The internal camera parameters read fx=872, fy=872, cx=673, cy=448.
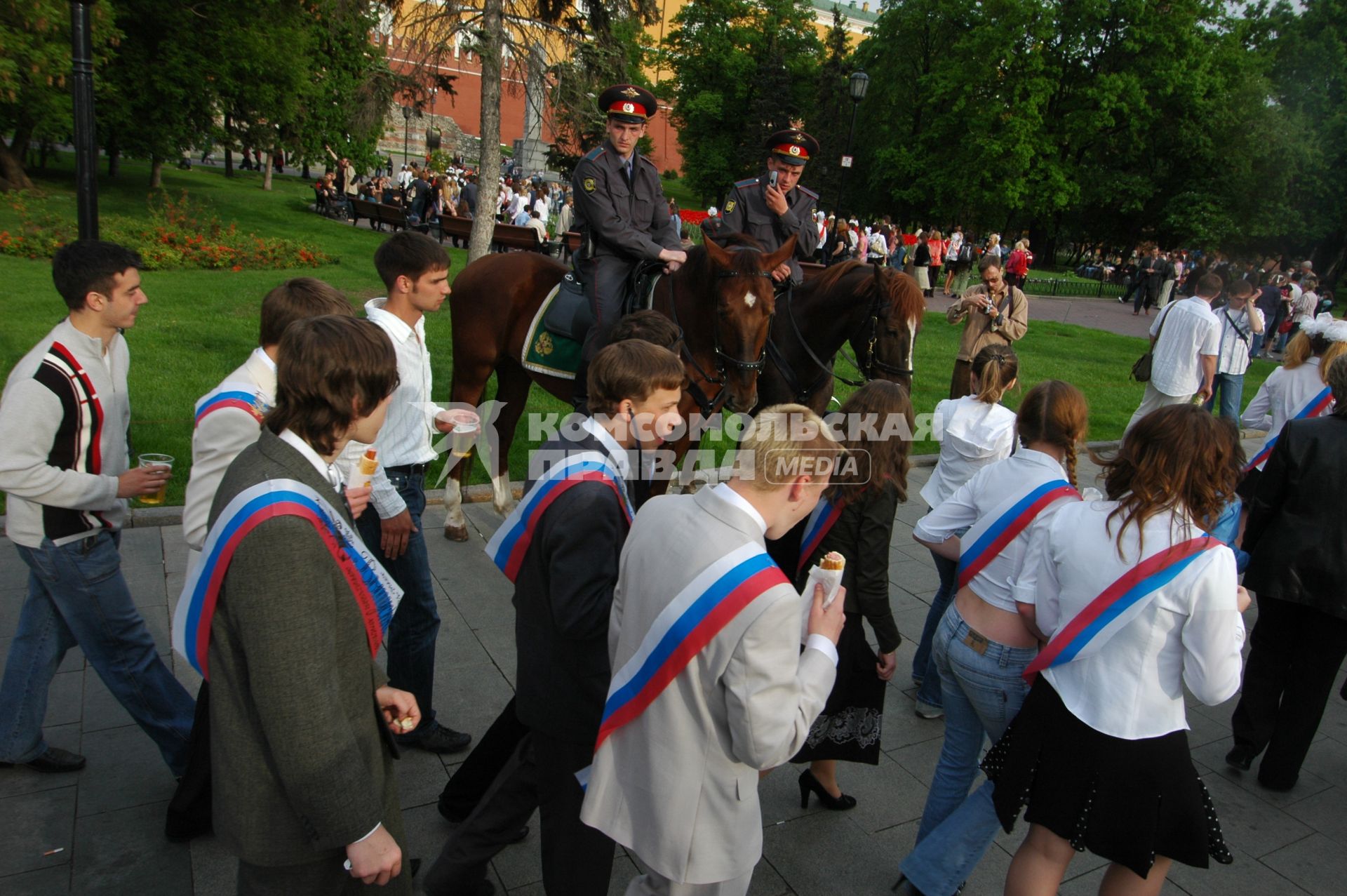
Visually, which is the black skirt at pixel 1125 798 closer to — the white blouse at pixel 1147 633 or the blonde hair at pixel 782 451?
the white blouse at pixel 1147 633

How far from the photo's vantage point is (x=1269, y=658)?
4.23 meters

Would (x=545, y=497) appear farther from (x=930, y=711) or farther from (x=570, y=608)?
(x=930, y=711)

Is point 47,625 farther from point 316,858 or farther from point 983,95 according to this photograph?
point 983,95

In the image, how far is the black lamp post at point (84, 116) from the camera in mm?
4570

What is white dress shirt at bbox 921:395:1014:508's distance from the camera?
4422 millimetres

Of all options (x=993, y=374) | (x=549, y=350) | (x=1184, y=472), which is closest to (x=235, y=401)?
(x=1184, y=472)

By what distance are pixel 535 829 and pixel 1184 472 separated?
271 cm

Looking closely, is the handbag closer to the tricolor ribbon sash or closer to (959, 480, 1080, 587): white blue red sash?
(959, 480, 1080, 587): white blue red sash

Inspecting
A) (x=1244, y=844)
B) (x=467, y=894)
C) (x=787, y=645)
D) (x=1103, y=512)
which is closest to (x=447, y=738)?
(x=467, y=894)

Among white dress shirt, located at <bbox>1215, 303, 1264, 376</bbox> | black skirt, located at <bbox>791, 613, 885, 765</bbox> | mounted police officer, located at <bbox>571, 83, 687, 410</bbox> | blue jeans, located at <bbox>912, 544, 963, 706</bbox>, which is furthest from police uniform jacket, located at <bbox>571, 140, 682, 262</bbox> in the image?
white dress shirt, located at <bbox>1215, 303, 1264, 376</bbox>

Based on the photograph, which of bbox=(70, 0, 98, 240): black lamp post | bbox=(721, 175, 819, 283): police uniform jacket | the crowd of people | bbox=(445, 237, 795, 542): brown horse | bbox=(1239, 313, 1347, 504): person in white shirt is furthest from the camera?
bbox=(721, 175, 819, 283): police uniform jacket

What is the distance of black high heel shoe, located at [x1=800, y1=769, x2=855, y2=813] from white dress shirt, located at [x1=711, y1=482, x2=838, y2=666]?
182 centimetres

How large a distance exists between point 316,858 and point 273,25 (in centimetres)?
2345

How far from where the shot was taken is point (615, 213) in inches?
251
